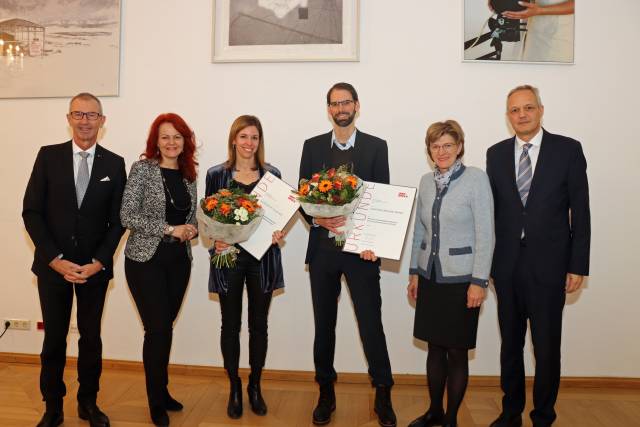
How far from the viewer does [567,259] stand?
2.51 m

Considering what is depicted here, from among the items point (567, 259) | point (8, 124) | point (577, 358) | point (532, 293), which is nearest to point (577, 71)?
point (567, 259)

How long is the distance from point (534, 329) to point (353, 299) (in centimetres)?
105

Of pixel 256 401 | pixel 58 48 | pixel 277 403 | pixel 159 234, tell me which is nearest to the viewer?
pixel 159 234

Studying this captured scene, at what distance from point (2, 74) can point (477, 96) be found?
3937 millimetres

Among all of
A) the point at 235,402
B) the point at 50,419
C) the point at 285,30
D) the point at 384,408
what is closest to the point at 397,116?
the point at 285,30

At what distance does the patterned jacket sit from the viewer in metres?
2.70

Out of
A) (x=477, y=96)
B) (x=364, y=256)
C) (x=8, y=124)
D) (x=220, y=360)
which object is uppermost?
(x=477, y=96)

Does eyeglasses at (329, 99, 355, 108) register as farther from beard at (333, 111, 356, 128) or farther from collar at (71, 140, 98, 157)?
collar at (71, 140, 98, 157)

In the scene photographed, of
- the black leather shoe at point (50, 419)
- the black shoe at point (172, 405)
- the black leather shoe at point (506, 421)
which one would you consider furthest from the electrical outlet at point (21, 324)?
the black leather shoe at point (506, 421)

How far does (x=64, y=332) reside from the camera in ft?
8.40

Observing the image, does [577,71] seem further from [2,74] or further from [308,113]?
[2,74]

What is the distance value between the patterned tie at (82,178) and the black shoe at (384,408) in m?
2.11

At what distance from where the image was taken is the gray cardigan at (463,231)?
231cm

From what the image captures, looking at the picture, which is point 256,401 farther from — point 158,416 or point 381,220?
point 381,220
